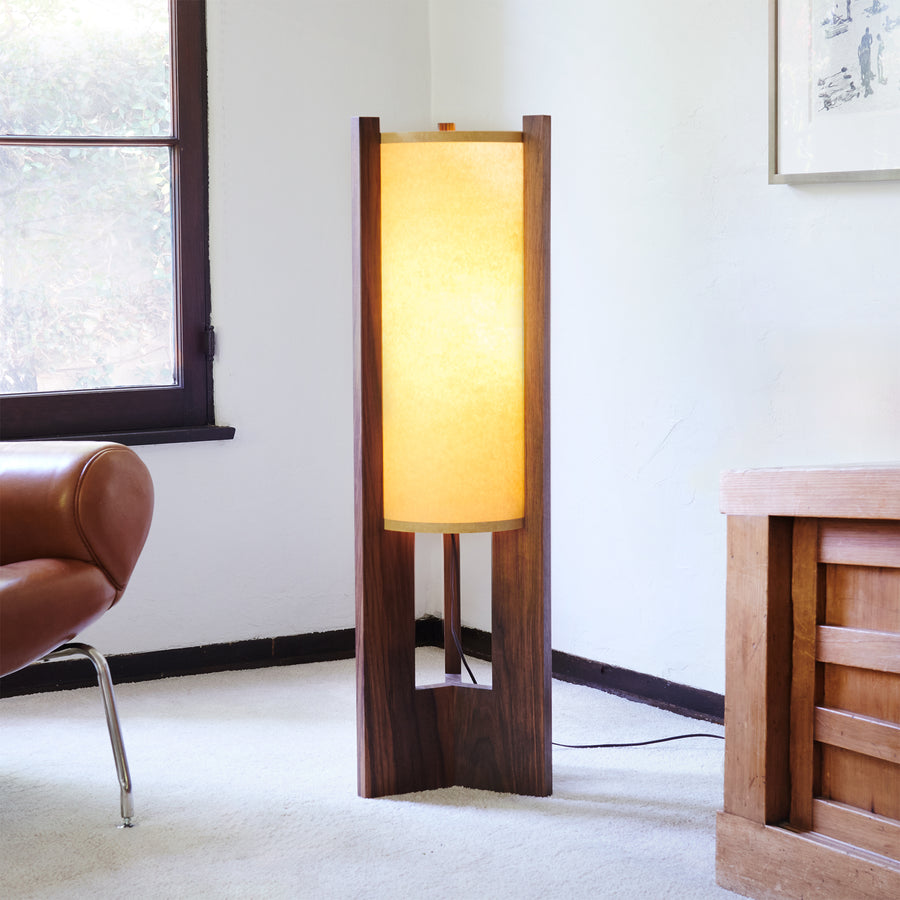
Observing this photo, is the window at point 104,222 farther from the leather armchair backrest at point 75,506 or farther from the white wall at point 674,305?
the leather armchair backrest at point 75,506

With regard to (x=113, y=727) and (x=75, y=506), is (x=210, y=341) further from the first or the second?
(x=113, y=727)

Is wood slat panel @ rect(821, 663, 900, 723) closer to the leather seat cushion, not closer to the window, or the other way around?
the leather seat cushion

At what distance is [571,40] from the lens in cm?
326

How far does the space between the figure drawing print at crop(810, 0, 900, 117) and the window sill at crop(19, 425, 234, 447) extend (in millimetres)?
1761

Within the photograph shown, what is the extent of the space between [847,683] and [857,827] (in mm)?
208

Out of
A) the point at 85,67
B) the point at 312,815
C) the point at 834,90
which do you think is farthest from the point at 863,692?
the point at 85,67

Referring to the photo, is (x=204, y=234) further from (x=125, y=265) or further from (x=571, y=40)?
(x=571, y=40)

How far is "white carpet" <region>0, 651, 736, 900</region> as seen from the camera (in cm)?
207

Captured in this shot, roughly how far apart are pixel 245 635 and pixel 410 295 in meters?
1.54

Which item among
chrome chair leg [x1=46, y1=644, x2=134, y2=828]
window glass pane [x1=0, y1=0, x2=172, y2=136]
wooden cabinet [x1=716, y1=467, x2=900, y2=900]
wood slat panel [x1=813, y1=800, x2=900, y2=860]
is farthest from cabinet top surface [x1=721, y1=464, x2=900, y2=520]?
window glass pane [x1=0, y1=0, x2=172, y2=136]

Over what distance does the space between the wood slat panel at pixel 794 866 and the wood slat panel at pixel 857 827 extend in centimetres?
1

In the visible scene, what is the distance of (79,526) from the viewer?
228 cm

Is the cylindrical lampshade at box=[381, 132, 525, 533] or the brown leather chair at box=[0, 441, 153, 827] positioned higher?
the cylindrical lampshade at box=[381, 132, 525, 533]

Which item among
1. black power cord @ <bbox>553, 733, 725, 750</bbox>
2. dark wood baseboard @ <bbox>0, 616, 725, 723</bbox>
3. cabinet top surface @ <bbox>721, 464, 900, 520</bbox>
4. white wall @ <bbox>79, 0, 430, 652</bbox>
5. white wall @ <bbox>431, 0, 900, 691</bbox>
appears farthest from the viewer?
white wall @ <bbox>79, 0, 430, 652</bbox>
